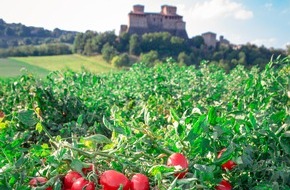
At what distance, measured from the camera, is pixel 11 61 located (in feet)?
195

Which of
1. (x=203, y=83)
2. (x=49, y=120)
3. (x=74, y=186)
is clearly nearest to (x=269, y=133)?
(x=74, y=186)

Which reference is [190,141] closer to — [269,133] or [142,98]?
[269,133]

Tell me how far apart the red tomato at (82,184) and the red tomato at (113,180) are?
0.05m

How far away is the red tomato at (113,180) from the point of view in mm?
1568

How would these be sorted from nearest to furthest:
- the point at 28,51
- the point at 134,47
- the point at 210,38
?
Result: 1. the point at 28,51
2. the point at 134,47
3. the point at 210,38

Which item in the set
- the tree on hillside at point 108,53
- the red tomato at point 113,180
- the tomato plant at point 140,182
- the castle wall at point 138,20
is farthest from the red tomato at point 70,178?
the castle wall at point 138,20

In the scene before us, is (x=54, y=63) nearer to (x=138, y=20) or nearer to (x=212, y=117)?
(x=138, y=20)

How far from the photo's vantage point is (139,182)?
1.59 meters

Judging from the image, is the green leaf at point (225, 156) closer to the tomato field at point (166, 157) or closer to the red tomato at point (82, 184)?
the tomato field at point (166, 157)

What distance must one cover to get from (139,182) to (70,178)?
29 cm

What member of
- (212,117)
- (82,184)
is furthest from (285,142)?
(82,184)

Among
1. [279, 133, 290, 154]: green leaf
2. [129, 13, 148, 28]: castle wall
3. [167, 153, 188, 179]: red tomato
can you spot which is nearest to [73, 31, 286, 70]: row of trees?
[129, 13, 148, 28]: castle wall

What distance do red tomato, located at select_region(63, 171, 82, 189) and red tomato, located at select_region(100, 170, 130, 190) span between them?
4.4 inches

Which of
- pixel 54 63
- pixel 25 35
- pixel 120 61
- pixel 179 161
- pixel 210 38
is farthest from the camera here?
pixel 25 35
